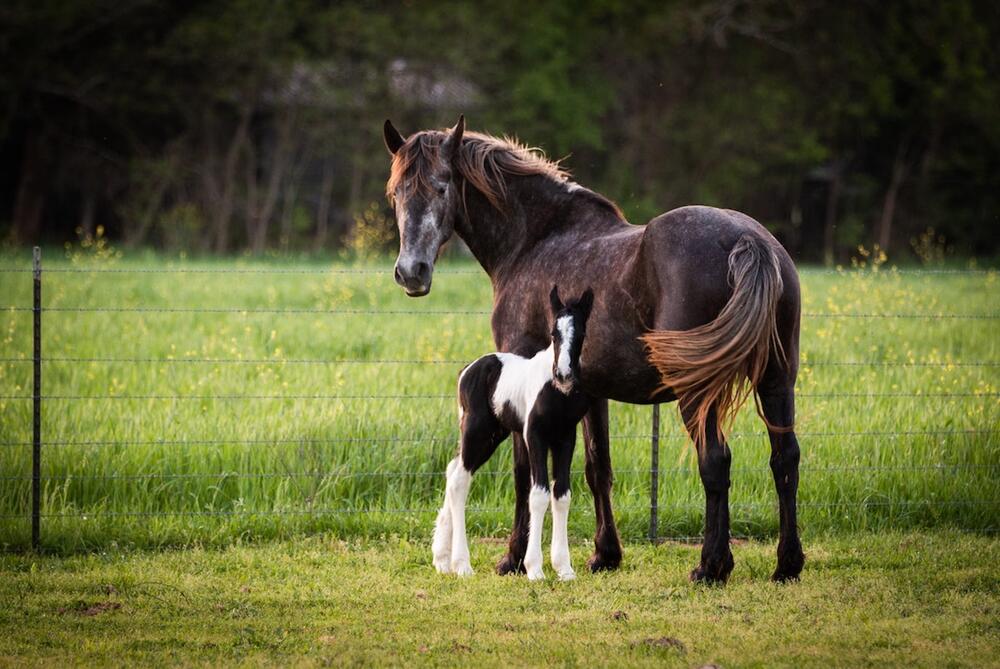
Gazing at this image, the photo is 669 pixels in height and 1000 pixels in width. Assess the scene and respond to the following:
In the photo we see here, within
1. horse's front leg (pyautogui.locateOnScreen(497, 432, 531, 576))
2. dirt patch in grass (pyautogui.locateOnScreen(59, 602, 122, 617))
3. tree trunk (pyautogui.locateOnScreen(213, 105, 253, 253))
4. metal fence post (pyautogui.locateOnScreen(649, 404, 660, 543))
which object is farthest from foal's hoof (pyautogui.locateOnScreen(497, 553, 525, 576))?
tree trunk (pyautogui.locateOnScreen(213, 105, 253, 253))

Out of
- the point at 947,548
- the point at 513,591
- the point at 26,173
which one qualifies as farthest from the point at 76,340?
the point at 26,173

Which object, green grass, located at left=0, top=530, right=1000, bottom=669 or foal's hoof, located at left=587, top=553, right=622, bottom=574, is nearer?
green grass, located at left=0, top=530, right=1000, bottom=669

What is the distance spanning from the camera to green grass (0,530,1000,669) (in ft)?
15.9

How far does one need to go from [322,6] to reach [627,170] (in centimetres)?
1009

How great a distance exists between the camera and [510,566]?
6422 mm

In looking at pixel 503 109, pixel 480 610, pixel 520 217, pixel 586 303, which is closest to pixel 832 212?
pixel 503 109

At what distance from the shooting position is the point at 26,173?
95.8 ft

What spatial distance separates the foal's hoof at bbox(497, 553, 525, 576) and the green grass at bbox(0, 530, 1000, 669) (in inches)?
5.2

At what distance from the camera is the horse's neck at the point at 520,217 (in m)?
6.95

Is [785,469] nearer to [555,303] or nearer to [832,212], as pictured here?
[555,303]

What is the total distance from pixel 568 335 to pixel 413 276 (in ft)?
3.33

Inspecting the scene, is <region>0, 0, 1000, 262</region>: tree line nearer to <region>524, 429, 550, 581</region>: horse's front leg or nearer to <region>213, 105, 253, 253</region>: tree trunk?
<region>213, 105, 253, 253</region>: tree trunk

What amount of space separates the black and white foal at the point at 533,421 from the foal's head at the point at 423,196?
0.69 meters

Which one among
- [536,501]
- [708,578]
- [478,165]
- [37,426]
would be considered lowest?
[708,578]
